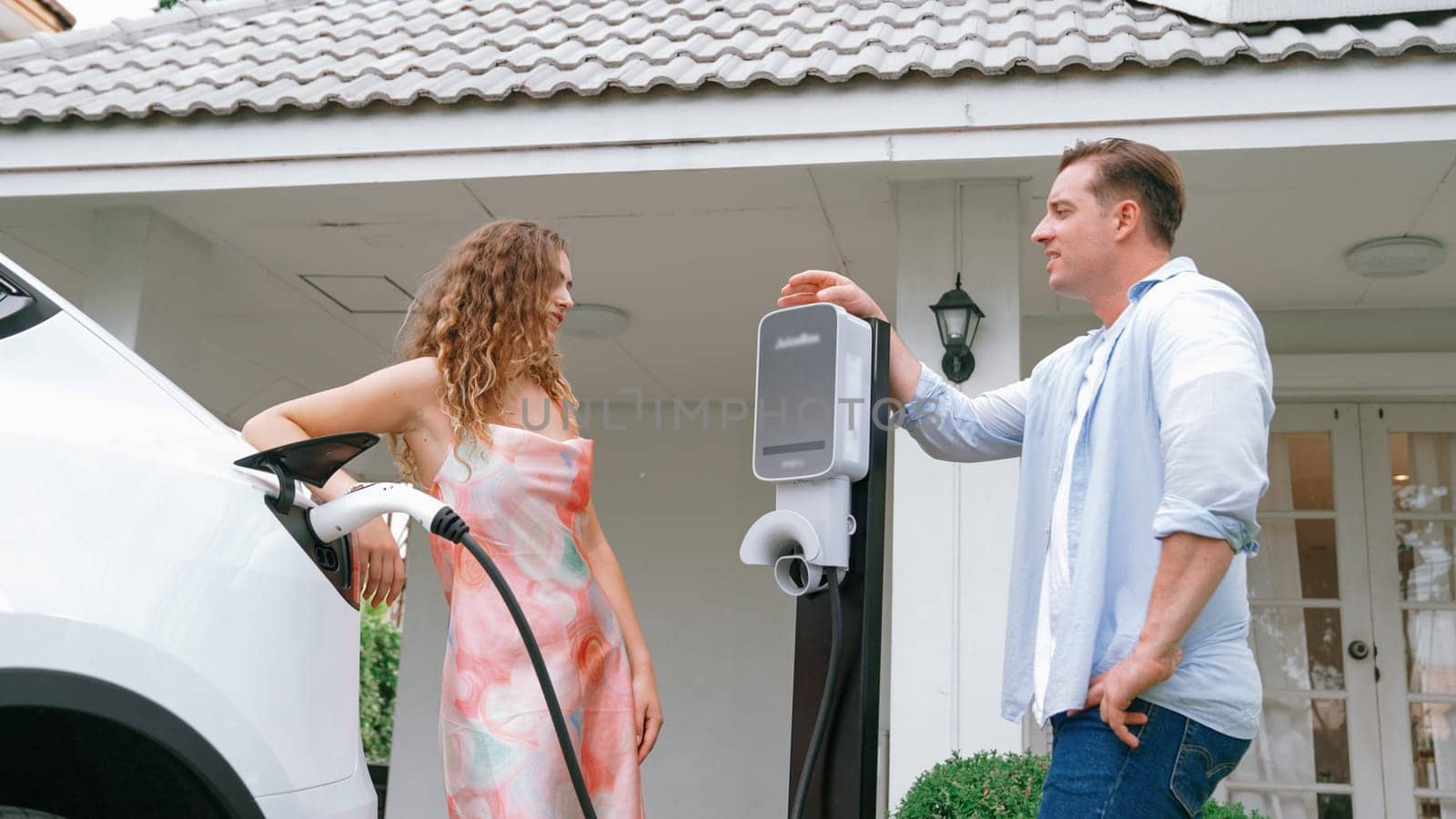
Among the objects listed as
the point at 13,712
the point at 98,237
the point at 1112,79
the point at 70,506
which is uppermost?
the point at 1112,79

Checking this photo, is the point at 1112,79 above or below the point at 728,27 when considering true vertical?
below

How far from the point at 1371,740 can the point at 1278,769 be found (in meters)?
0.42

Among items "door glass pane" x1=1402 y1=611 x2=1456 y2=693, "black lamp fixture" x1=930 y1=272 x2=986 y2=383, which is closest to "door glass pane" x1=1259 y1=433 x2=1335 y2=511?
"door glass pane" x1=1402 y1=611 x2=1456 y2=693

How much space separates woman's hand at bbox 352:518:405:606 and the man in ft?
3.43

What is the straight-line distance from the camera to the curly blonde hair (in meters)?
2.41

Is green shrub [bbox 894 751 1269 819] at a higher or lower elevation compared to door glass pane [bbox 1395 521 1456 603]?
lower

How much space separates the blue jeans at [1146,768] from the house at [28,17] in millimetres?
10341

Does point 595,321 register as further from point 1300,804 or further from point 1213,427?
point 1213,427

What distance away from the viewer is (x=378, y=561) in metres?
1.99

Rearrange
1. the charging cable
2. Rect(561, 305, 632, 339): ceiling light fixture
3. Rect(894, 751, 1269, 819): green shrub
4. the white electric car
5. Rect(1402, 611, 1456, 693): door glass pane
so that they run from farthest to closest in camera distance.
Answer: Rect(561, 305, 632, 339): ceiling light fixture < Rect(1402, 611, 1456, 693): door glass pane < Rect(894, 751, 1269, 819): green shrub < the charging cable < the white electric car

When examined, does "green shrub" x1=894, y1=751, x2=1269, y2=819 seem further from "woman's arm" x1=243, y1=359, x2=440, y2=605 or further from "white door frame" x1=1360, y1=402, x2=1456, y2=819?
"white door frame" x1=1360, y1=402, x2=1456, y2=819

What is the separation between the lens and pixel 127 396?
1.61 metres

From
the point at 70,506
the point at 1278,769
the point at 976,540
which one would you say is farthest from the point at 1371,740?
the point at 70,506

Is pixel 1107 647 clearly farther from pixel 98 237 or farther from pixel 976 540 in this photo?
pixel 98 237
